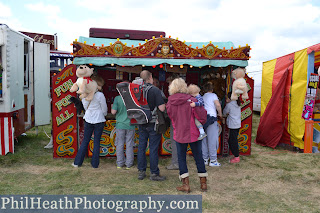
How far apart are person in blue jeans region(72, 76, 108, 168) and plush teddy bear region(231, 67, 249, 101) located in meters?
2.74

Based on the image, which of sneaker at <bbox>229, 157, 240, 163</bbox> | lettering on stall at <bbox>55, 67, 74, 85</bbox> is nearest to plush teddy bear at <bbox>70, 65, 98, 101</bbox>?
lettering on stall at <bbox>55, 67, 74, 85</bbox>

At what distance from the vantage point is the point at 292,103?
7.17m

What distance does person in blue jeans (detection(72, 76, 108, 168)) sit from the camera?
516 cm

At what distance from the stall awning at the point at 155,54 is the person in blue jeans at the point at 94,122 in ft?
2.60

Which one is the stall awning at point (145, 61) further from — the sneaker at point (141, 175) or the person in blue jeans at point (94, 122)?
the sneaker at point (141, 175)

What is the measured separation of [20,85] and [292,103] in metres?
7.11

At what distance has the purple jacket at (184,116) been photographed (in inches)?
153

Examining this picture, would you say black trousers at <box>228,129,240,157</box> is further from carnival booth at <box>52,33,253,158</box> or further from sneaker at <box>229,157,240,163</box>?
carnival booth at <box>52,33,253,158</box>

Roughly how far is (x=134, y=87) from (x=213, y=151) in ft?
7.50

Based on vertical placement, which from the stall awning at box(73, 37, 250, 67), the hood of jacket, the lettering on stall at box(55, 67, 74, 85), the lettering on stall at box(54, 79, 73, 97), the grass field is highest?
the stall awning at box(73, 37, 250, 67)

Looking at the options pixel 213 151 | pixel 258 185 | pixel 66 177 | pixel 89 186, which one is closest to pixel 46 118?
pixel 66 177

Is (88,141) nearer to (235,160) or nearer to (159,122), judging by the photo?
(159,122)

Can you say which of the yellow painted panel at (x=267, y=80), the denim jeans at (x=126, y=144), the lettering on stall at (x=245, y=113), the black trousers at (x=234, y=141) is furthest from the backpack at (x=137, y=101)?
the yellow painted panel at (x=267, y=80)

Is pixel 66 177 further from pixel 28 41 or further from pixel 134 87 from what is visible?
pixel 28 41
